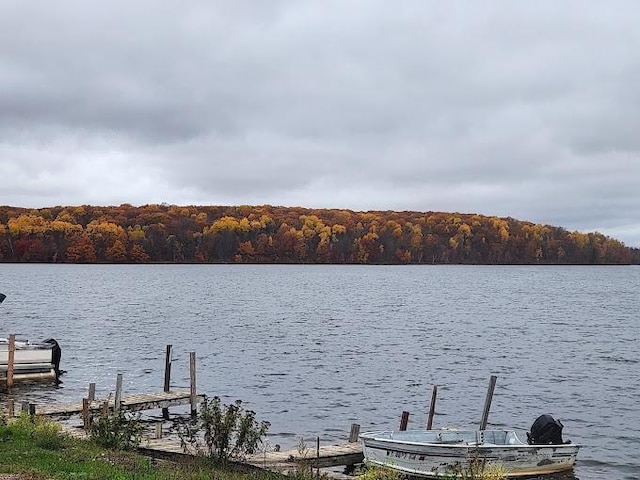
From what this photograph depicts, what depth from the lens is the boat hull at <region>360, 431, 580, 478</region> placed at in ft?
62.7

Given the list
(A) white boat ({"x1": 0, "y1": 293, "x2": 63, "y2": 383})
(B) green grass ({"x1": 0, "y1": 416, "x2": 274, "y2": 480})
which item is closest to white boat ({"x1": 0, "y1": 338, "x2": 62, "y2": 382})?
(A) white boat ({"x1": 0, "y1": 293, "x2": 63, "y2": 383})

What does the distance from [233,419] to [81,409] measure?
9989mm

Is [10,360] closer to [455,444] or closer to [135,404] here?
[135,404]

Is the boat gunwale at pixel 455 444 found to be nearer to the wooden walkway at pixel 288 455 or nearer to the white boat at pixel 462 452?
the white boat at pixel 462 452

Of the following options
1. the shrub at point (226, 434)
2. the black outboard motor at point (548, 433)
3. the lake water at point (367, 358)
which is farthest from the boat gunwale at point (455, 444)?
the shrub at point (226, 434)

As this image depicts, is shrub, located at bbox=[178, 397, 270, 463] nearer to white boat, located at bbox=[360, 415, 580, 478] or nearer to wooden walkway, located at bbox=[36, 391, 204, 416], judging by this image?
white boat, located at bbox=[360, 415, 580, 478]

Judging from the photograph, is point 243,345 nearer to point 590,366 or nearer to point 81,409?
point 590,366

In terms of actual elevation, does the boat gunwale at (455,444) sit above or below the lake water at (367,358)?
above

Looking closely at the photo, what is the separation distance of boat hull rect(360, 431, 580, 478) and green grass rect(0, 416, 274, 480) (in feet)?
12.3

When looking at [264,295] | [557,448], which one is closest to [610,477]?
[557,448]

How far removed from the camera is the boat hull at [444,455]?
1911 cm

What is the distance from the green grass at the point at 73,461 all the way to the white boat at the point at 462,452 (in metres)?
3.84

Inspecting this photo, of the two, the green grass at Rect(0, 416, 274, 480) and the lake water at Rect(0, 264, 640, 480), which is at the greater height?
the green grass at Rect(0, 416, 274, 480)

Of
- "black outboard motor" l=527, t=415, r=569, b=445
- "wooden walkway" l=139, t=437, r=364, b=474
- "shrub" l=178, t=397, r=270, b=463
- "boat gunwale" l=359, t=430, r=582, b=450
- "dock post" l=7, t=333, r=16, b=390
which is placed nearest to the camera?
"shrub" l=178, t=397, r=270, b=463
